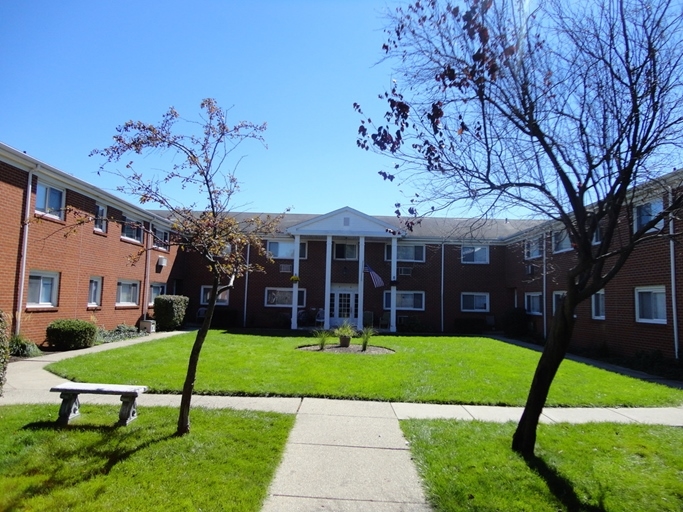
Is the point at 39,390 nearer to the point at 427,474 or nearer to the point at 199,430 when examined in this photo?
the point at 199,430

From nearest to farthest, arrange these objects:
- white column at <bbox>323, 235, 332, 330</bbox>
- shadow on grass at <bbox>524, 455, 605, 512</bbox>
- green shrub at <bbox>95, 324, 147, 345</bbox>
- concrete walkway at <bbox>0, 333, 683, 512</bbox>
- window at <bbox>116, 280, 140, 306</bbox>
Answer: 1. shadow on grass at <bbox>524, 455, 605, 512</bbox>
2. concrete walkway at <bbox>0, 333, 683, 512</bbox>
3. green shrub at <bbox>95, 324, 147, 345</bbox>
4. window at <bbox>116, 280, 140, 306</bbox>
5. white column at <bbox>323, 235, 332, 330</bbox>

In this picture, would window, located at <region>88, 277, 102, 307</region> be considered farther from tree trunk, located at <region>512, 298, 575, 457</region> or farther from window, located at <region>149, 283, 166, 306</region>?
tree trunk, located at <region>512, 298, 575, 457</region>

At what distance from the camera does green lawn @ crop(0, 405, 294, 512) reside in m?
3.89

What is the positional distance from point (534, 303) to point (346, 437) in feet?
63.7

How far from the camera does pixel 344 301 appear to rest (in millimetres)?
26797

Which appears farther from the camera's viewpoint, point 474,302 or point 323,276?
point 474,302

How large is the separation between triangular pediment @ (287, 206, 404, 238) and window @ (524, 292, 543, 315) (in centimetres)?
767

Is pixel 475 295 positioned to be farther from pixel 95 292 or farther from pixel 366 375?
pixel 95 292

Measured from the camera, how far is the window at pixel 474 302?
26.2m

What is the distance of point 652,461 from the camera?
5.24 meters

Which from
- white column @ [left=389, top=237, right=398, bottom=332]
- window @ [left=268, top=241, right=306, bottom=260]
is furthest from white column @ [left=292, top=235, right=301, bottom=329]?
white column @ [left=389, top=237, right=398, bottom=332]

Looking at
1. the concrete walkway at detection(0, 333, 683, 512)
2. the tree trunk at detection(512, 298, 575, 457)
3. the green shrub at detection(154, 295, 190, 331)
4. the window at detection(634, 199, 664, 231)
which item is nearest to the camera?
the concrete walkway at detection(0, 333, 683, 512)

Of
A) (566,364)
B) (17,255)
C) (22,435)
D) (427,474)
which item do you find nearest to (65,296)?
(17,255)

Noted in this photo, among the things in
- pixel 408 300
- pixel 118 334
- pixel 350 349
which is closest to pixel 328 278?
pixel 408 300
